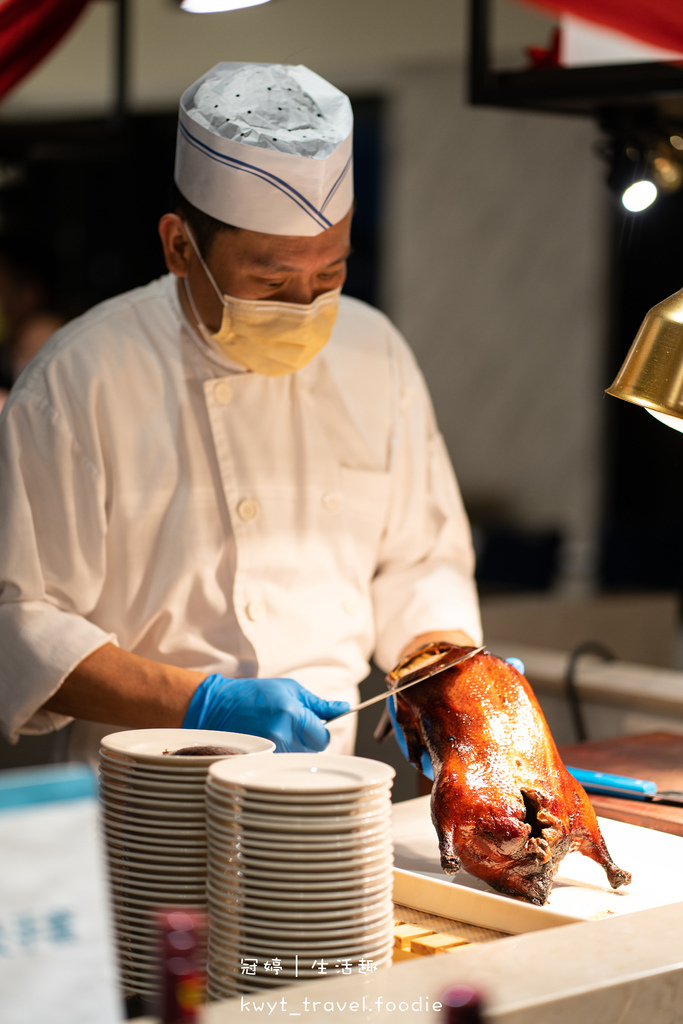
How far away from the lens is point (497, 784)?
4.19 feet

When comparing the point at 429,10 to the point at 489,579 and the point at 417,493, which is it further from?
the point at 417,493

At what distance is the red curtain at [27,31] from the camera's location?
7.04 feet

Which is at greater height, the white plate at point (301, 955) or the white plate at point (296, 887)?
the white plate at point (296, 887)

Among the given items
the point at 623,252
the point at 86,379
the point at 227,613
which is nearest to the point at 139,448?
the point at 86,379

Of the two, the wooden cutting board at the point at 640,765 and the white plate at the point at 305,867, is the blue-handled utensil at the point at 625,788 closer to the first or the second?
the wooden cutting board at the point at 640,765

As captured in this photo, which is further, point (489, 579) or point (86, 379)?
point (489, 579)

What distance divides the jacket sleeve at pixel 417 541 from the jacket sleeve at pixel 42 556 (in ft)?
1.53

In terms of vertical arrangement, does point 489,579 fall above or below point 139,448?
below

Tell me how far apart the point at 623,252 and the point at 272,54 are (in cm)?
255

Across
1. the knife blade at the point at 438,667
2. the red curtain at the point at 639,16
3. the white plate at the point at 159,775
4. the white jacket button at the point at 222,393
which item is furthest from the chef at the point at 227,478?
the red curtain at the point at 639,16

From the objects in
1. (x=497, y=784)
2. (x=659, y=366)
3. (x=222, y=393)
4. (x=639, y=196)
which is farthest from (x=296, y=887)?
(x=639, y=196)

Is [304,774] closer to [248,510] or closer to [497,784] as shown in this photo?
[497,784]

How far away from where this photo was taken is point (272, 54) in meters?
7.60

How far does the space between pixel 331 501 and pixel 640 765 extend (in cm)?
59
